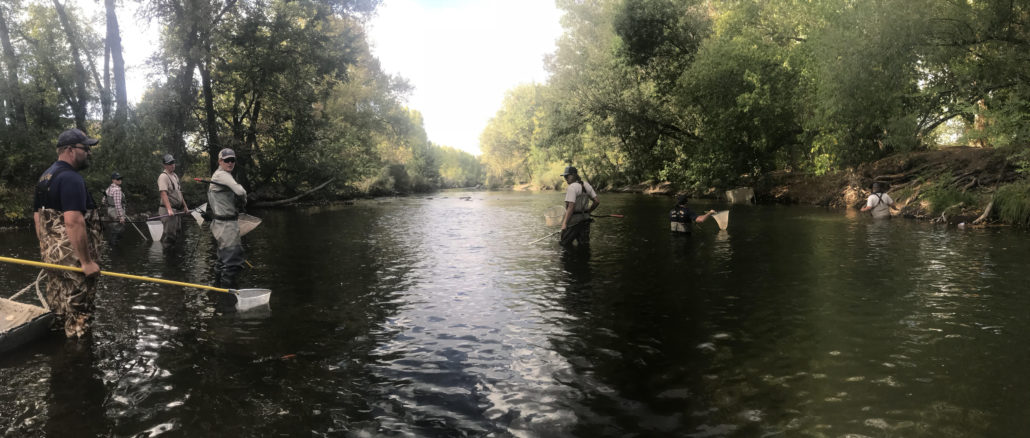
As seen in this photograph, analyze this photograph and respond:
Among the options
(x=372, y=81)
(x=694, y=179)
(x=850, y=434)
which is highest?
(x=372, y=81)

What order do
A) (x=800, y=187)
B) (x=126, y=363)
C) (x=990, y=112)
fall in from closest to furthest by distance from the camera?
(x=126, y=363) → (x=990, y=112) → (x=800, y=187)

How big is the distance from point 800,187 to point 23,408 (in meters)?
39.4

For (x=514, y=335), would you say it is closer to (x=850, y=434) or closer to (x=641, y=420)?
(x=641, y=420)

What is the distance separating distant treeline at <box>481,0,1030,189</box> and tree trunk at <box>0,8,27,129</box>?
31.4 meters

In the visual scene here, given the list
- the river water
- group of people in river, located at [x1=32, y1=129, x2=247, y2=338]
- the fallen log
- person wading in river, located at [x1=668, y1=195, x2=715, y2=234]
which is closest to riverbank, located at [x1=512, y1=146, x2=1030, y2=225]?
the river water

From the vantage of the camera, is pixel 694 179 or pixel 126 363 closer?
pixel 126 363

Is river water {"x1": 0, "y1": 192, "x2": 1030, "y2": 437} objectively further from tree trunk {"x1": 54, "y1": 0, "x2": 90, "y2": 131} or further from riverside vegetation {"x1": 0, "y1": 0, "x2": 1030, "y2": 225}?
tree trunk {"x1": 54, "y1": 0, "x2": 90, "y2": 131}

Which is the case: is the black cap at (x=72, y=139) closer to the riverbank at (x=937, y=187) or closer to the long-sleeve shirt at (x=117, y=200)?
the long-sleeve shirt at (x=117, y=200)

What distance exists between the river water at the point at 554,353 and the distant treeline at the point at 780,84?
36.8 feet

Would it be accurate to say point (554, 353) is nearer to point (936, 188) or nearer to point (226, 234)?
point (226, 234)

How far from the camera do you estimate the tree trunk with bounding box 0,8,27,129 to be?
25.9 metres

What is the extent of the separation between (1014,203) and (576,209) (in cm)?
1597

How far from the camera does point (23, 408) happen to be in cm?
509

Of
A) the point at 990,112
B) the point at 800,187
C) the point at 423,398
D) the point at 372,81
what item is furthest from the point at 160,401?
the point at 372,81
